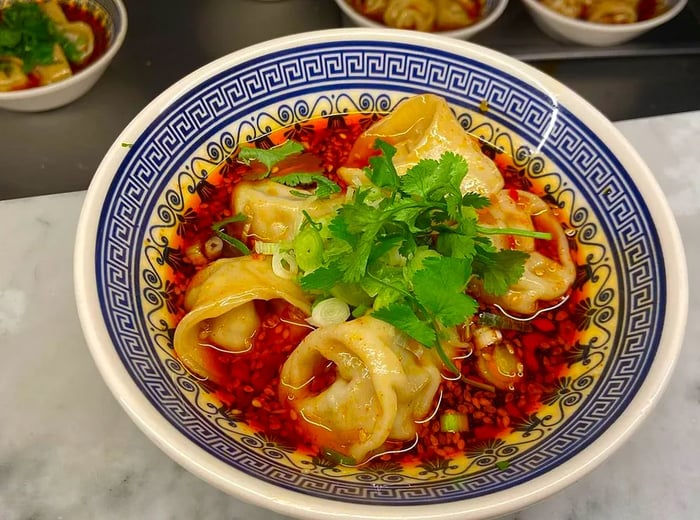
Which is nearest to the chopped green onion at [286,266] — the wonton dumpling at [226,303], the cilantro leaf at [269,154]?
the wonton dumpling at [226,303]

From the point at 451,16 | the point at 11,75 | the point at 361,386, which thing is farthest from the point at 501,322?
the point at 11,75

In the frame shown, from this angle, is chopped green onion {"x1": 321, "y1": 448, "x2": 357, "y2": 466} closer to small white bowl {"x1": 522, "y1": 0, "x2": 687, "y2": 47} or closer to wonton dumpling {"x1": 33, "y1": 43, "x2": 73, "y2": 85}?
wonton dumpling {"x1": 33, "y1": 43, "x2": 73, "y2": 85}

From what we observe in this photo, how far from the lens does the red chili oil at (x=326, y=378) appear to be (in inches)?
64.2

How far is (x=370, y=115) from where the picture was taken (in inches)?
90.0

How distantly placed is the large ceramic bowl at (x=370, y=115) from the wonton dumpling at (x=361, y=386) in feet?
0.37

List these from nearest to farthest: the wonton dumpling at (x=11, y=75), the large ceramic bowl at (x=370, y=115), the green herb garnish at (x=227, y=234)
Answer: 1. the large ceramic bowl at (x=370, y=115)
2. the green herb garnish at (x=227, y=234)
3. the wonton dumpling at (x=11, y=75)

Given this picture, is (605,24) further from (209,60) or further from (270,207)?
(270,207)

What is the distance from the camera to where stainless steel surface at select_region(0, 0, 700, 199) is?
2873mm

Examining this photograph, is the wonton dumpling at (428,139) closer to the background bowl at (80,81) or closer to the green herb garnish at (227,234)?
the green herb garnish at (227,234)

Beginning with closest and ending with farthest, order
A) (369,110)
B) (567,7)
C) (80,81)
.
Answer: (369,110)
(80,81)
(567,7)

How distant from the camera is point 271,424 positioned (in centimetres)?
164

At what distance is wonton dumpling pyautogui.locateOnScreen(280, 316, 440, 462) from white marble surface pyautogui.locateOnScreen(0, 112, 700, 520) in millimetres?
378

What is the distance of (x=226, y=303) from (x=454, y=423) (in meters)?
0.72

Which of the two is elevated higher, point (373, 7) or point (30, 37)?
point (373, 7)
